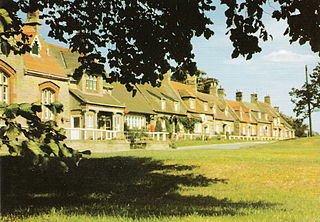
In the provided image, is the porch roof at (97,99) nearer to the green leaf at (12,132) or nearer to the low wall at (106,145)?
the low wall at (106,145)

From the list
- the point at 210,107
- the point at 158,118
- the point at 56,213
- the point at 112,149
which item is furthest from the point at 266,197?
the point at 210,107

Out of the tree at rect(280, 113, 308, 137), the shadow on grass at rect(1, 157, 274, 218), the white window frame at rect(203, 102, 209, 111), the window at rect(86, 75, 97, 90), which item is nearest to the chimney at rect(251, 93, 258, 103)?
the tree at rect(280, 113, 308, 137)

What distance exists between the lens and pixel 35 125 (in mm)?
3889

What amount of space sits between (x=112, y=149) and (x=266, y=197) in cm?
2008

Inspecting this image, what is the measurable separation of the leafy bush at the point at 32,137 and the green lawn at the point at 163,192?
2358 mm

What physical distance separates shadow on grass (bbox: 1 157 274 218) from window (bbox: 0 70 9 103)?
15812 mm

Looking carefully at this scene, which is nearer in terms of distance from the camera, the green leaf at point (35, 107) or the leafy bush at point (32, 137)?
the leafy bush at point (32, 137)

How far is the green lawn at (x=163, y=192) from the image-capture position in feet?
21.4

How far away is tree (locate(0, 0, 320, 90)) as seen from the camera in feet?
24.5

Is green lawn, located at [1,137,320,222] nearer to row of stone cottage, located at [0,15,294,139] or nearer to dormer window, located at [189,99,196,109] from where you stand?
row of stone cottage, located at [0,15,294,139]

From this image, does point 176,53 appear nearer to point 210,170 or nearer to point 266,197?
point 266,197

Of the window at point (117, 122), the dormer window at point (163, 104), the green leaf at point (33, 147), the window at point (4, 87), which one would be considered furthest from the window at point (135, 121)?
the green leaf at point (33, 147)

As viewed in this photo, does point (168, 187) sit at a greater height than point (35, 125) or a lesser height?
lesser

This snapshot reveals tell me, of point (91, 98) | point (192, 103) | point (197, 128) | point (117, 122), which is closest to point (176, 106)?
point (192, 103)
